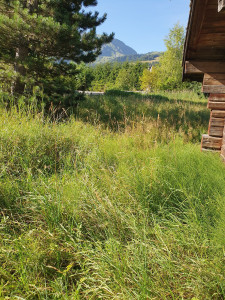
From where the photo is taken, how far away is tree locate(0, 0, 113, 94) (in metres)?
5.16

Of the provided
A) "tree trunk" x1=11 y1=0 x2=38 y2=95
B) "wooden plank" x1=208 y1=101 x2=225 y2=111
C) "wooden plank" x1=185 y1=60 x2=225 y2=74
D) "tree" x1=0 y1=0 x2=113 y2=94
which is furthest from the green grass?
"tree trunk" x1=11 y1=0 x2=38 y2=95

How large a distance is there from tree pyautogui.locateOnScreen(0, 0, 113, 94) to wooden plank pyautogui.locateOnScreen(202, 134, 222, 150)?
4.29 meters

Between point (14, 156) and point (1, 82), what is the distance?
15.4ft

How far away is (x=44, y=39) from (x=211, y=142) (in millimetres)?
5186

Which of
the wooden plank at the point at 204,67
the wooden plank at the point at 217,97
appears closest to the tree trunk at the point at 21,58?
the wooden plank at the point at 204,67

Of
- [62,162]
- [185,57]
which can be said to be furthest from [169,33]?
[62,162]

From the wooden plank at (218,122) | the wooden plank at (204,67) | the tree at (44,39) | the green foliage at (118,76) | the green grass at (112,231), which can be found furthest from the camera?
the green foliage at (118,76)

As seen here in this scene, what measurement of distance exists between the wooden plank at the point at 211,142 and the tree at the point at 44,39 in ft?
14.1

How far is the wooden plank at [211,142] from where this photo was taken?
3936mm

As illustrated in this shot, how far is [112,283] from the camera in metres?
1.48

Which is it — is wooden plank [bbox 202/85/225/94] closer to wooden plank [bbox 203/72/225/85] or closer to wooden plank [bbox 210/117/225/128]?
wooden plank [bbox 203/72/225/85]

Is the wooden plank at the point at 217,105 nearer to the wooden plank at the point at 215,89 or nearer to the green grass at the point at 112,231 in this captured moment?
the wooden plank at the point at 215,89

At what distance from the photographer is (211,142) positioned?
3.97 metres

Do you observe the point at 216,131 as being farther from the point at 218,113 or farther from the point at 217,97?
the point at 217,97
